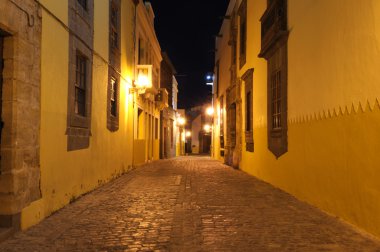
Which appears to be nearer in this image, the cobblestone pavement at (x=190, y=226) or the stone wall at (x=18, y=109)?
the cobblestone pavement at (x=190, y=226)

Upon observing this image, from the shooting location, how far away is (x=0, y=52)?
5590 millimetres

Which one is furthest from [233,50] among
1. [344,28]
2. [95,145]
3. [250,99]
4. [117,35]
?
[344,28]

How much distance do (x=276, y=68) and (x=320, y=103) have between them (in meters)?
3.46

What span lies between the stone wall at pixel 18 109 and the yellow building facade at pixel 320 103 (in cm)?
465

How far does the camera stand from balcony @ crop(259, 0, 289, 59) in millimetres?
9820

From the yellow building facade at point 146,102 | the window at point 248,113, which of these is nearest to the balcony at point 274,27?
the window at point 248,113

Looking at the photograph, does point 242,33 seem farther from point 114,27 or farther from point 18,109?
point 18,109

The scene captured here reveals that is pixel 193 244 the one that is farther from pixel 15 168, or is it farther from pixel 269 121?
pixel 269 121

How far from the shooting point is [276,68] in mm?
10695

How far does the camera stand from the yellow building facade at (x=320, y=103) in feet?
18.2

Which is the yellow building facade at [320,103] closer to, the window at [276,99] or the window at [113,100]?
the window at [276,99]

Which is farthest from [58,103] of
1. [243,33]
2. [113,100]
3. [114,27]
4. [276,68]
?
[243,33]

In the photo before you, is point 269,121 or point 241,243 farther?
point 269,121

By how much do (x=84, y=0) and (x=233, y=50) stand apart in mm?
10752
